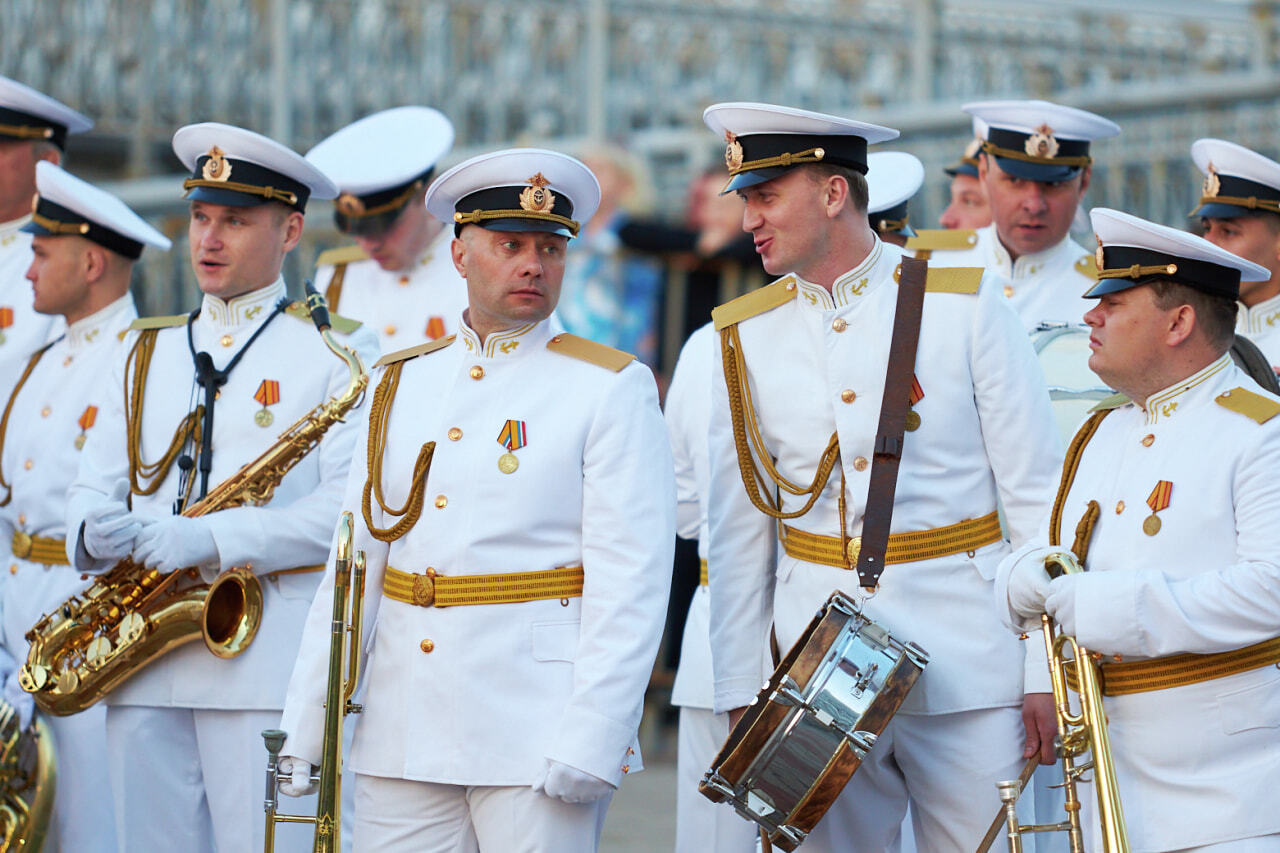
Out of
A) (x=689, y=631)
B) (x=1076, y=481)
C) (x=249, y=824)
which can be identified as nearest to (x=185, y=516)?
(x=249, y=824)

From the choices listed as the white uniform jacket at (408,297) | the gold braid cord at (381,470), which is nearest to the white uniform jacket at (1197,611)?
the gold braid cord at (381,470)

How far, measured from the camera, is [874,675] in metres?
4.01

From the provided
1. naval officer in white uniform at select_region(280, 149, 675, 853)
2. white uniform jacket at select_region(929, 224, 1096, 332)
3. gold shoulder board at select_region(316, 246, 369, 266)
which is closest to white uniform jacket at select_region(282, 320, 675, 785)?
naval officer in white uniform at select_region(280, 149, 675, 853)

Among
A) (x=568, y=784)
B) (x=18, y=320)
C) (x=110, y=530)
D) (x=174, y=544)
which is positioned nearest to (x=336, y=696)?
(x=568, y=784)

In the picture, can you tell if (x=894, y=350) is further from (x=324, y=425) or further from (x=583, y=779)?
(x=324, y=425)

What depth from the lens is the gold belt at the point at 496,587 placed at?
13.8 feet

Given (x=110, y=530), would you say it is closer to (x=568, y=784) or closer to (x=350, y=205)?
(x=568, y=784)

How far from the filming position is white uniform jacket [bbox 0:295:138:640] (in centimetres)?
571

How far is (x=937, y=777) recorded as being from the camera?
167 inches

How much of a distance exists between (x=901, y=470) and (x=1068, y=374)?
0.99 metres

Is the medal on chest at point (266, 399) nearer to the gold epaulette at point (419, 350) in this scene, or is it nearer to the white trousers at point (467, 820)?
the gold epaulette at point (419, 350)

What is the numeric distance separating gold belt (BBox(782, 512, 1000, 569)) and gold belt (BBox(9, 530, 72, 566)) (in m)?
2.59

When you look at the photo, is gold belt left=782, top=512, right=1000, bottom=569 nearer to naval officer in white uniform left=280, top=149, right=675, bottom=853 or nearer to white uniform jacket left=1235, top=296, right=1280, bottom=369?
naval officer in white uniform left=280, top=149, right=675, bottom=853

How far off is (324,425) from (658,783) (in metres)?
5.15
